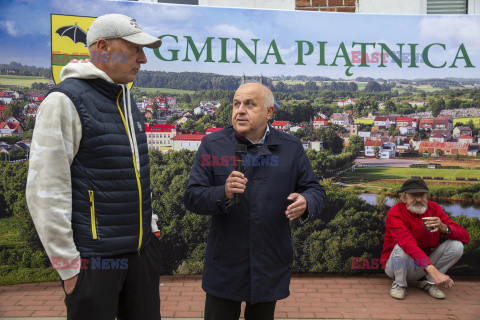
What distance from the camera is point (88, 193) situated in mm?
2199

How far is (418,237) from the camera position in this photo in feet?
15.7

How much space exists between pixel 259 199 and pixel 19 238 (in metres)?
3.25

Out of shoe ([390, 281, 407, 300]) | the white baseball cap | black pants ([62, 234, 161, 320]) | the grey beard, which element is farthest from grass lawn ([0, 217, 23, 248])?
the grey beard

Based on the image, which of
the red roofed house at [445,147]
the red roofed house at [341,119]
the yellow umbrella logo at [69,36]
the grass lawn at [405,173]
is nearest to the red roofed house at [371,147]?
the grass lawn at [405,173]

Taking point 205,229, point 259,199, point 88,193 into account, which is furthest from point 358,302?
point 88,193

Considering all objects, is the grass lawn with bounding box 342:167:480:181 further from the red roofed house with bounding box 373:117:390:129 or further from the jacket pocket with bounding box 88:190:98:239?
the jacket pocket with bounding box 88:190:98:239

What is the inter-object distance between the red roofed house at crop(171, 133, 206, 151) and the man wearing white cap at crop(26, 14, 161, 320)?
2.62 meters

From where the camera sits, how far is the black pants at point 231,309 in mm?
2732

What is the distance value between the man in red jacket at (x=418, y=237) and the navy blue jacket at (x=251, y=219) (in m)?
2.26

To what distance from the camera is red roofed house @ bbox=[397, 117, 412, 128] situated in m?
5.38

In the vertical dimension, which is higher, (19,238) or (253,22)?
(253,22)

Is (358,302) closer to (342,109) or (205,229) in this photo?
(205,229)

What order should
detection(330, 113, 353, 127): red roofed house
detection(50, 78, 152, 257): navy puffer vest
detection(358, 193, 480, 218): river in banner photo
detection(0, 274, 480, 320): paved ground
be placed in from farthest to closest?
detection(330, 113, 353, 127): red roofed house, detection(358, 193, 480, 218): river in banner photo, detection(0, 274, 480, 320): paved ground, detection(50, 78, 152, 257): navy puffer vest

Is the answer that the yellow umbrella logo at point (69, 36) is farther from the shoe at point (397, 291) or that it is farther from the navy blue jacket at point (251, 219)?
the shoe at point (397, 291)
